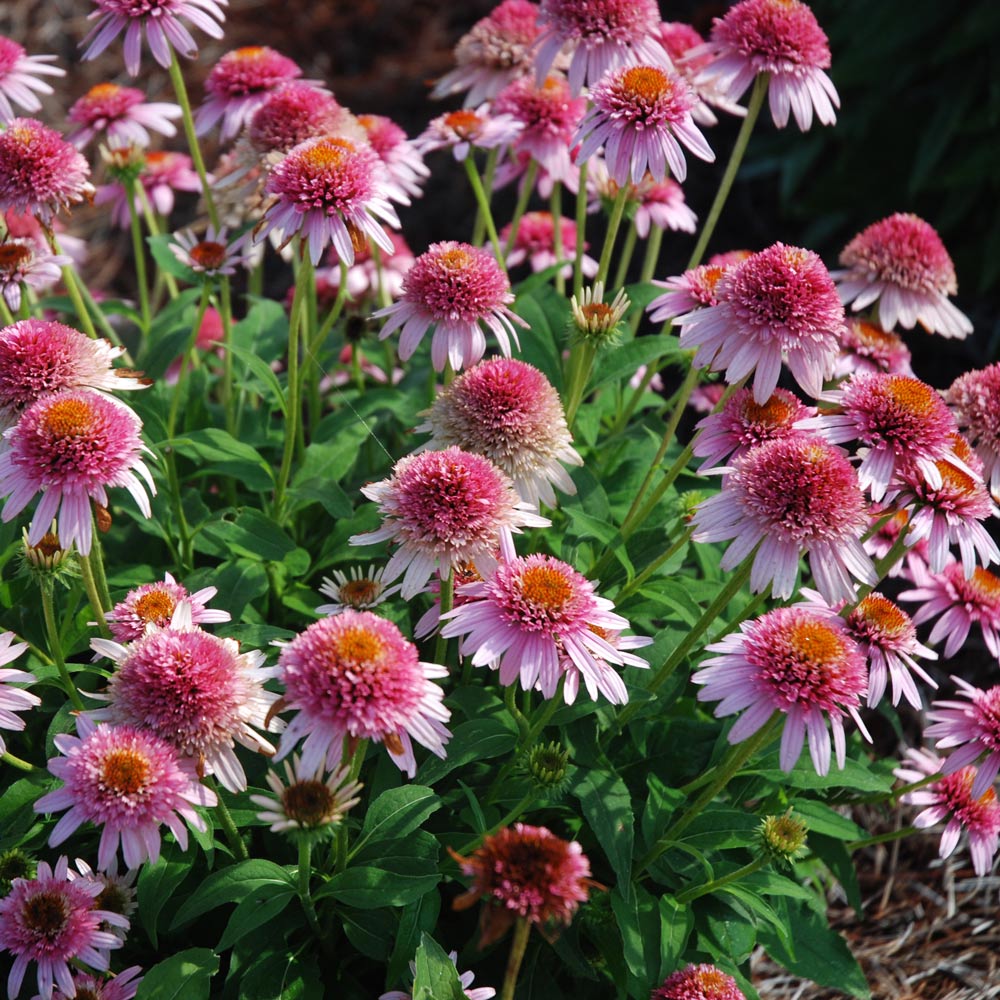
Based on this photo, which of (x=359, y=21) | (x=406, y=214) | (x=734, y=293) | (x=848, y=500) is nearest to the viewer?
(x=848, y=500)

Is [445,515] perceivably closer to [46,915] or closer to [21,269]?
[46,915]

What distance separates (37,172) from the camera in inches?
97.7

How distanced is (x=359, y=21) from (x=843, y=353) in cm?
479

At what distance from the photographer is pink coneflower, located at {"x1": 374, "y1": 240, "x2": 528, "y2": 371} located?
2.33 metres

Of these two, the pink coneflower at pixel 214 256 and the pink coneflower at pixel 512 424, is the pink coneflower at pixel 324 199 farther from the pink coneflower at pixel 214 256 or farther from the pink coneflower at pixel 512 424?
the pink coneflower at pixel 214 256

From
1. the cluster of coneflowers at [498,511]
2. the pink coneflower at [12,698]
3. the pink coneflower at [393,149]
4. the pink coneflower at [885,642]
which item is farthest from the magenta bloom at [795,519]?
the pink coneflower at [393,149]

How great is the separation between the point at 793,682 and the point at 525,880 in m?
0.62

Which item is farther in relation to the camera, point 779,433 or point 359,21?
point 359,21

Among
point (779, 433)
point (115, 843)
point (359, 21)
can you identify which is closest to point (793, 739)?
point (779, 433)

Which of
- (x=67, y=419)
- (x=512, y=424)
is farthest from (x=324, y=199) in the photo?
(x=67, y=419)

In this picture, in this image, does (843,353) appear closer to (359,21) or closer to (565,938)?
(565,938)

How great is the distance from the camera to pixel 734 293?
2.17 metres

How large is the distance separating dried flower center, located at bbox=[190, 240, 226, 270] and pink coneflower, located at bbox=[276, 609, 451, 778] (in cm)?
130

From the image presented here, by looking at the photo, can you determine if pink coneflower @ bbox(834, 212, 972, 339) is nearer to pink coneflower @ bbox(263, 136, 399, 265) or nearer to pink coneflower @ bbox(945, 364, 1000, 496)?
pink coneflower @ bbox(945, 364, 1000, 496)
